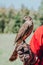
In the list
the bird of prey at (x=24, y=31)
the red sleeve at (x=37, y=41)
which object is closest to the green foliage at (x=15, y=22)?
the red sleeve at (x=37, y=41)

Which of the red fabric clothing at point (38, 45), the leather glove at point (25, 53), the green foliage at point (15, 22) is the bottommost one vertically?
the green foliage at point (15, 22)

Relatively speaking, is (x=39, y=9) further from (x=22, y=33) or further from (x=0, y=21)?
(x=22, y=33)

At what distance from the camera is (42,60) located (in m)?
2.62

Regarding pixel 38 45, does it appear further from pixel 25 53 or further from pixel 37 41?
pixel 25 53

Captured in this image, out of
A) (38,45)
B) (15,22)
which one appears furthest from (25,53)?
(15,22)

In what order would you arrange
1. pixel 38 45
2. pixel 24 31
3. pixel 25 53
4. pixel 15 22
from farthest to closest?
pixel 15 22 < pixel 38 45 < pixel 24 31 < pixel 25 53

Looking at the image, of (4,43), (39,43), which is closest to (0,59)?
(4,43)

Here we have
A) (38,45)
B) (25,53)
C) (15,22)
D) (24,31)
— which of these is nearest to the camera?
(25,53)

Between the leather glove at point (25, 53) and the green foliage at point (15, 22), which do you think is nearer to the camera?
the leather glove at point (25, 53)

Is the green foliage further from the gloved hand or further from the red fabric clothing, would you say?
the gloved hand

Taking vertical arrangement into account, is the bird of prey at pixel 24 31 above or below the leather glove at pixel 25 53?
above

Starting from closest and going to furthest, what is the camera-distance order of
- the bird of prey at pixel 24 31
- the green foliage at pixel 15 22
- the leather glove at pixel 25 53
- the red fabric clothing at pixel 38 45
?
1. the leather glove at pixel 25 53
2. the bird of prey at pixel 24 31
3. the red fabric clothing at pixel 38 45
4. the green foliage at pixel 15 22

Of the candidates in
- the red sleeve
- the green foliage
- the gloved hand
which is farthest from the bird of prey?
the green foliage

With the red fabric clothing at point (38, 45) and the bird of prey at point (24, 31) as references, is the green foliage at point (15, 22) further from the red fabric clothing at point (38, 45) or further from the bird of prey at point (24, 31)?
the bird of prey at point (24, 31)
